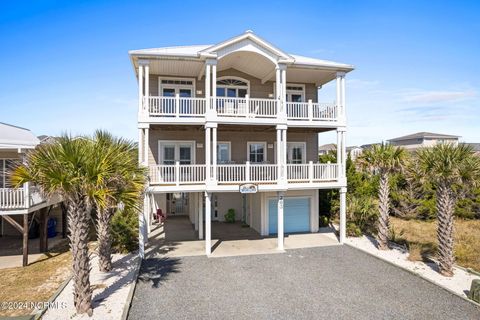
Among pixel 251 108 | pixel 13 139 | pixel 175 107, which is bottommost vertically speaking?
pixel 13 139

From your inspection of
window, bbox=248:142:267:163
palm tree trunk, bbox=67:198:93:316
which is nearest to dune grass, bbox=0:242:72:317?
palm tree trunk, bbox=67:198:93:316

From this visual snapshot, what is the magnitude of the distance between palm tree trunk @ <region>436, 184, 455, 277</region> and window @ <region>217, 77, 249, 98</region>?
1112 centimetres

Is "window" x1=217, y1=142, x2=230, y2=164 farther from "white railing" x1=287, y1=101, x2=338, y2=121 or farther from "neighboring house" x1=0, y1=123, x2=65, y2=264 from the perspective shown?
"neighboring house" x1=0, y1=123, x2=65, y2=264

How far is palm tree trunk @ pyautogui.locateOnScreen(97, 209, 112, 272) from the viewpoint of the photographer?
10.8 m

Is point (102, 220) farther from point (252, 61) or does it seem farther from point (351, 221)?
point (351, 221)

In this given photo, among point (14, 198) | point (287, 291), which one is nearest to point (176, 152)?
point (14, 198)

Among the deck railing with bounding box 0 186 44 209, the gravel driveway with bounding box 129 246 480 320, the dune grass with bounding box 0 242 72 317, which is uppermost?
the deck railing with bounding box 0 186 44 209

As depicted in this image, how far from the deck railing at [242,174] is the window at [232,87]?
15.4 feet

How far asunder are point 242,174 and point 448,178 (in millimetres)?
8675

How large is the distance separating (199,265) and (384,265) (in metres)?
7.65

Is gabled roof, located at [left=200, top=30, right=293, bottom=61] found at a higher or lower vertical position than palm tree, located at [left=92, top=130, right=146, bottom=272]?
higher

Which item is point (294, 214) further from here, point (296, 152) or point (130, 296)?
point (130, 296)

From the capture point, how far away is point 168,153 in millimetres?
16891

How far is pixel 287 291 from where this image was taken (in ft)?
31.6
